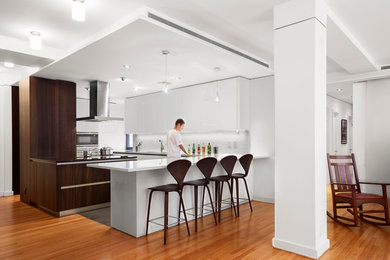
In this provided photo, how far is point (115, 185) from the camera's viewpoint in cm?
370

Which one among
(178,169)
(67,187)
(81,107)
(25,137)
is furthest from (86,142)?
(178,169)

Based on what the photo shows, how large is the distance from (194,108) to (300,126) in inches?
140

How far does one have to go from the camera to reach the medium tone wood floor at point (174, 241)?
2791 millimetres

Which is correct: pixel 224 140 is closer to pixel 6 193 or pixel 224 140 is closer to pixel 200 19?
pixel 200 19

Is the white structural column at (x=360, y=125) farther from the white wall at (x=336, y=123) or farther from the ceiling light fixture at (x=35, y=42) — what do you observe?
the ceiling light fixture at (x=35, y=42)

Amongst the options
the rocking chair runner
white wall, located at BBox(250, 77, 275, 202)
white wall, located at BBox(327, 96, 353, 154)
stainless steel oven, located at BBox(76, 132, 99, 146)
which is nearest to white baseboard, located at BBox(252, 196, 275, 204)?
white wall, located at BBox(250, 77, 275, 202)

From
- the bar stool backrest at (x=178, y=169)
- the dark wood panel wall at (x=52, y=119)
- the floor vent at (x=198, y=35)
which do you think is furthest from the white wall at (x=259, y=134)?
the dark wood panel wall at (x=52, y=119)

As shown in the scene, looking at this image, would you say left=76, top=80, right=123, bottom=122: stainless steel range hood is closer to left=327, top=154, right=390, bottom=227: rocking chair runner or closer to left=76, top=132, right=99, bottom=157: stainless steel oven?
left=76, top=132, right=99, bottom=157: stainless steel oven

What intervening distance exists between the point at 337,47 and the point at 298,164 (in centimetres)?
224

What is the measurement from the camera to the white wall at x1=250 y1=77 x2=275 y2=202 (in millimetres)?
5250

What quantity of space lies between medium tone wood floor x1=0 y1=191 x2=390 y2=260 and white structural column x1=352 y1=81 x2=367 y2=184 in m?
2.49

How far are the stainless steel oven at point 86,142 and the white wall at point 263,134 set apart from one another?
4.54m

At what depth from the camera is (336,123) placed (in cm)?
794

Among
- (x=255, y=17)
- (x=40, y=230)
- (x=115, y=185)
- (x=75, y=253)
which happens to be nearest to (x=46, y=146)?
(x=40, y=230)
